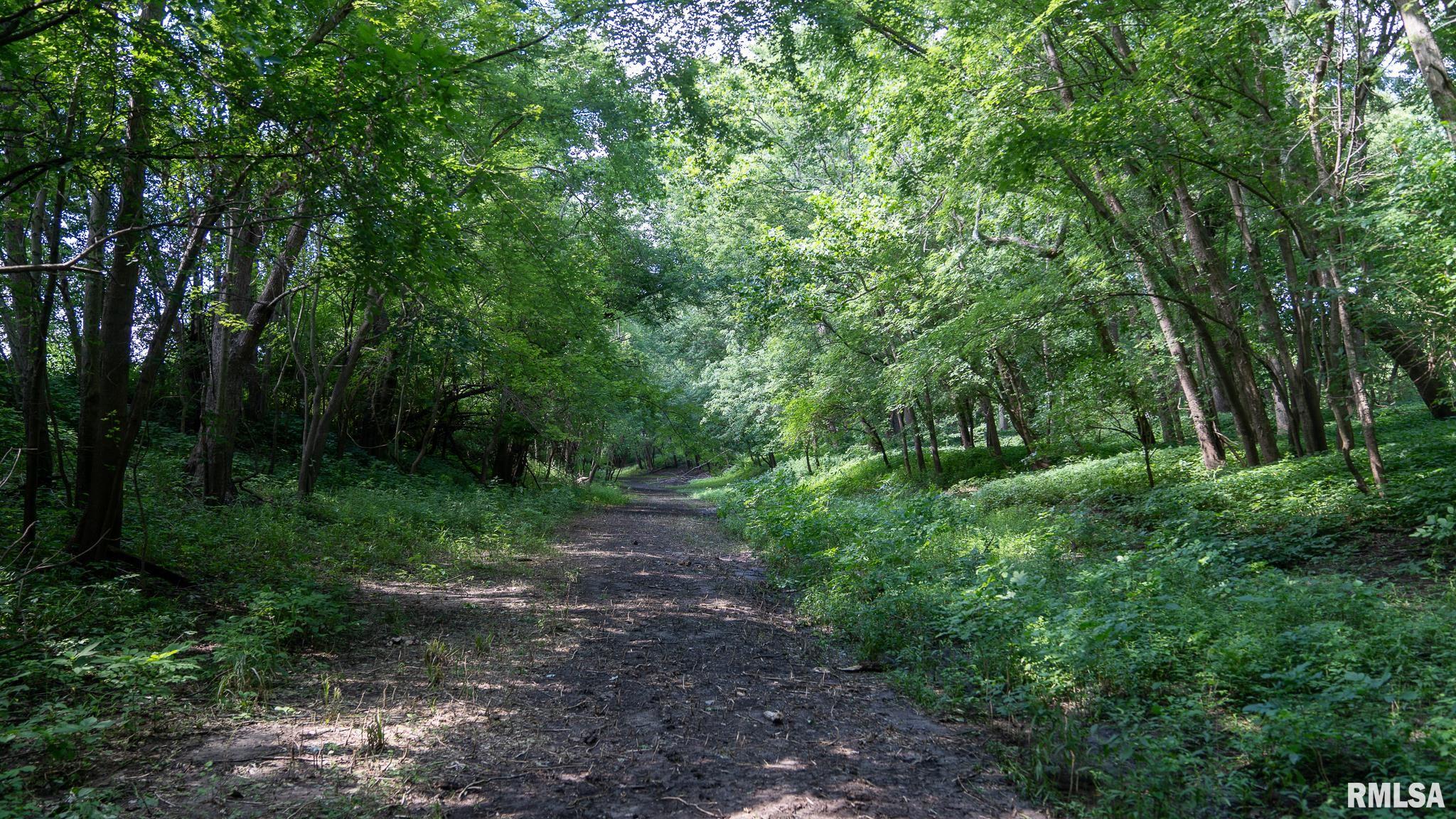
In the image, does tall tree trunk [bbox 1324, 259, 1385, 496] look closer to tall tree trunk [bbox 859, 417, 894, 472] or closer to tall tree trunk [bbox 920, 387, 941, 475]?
tall tree trunk [bbox 920, 387, 941, 475]

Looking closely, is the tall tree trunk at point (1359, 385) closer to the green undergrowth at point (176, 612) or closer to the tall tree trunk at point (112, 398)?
the green undergrowth at point (176, 612)

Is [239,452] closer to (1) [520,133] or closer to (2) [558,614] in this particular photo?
(1) [520,133]

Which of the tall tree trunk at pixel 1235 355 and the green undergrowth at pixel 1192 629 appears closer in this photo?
the green undergrowth at pixel 1192 629

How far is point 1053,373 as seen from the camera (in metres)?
15.4

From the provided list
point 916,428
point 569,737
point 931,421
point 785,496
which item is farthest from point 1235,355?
point 569,737

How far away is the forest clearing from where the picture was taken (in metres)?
3.58

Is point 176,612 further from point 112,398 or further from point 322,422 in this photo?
point 322,422

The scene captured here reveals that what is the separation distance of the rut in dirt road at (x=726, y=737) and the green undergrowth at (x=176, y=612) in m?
1.83

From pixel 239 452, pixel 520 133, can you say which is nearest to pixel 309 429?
pixel 239 452

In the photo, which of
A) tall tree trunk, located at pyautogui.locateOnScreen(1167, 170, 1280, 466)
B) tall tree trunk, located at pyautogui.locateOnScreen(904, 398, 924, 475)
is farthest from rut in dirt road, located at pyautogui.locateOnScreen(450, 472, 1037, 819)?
tall tree trunk, located at pyautogui.locateOnScreen(904, 398, 924, 475)

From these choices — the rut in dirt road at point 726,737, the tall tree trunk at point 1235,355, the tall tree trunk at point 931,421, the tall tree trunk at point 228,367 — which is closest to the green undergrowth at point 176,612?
the tall tree trunk at point 228,367

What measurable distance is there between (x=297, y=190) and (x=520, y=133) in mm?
7334

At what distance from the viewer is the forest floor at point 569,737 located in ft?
10.5

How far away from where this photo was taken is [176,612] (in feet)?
17.1
